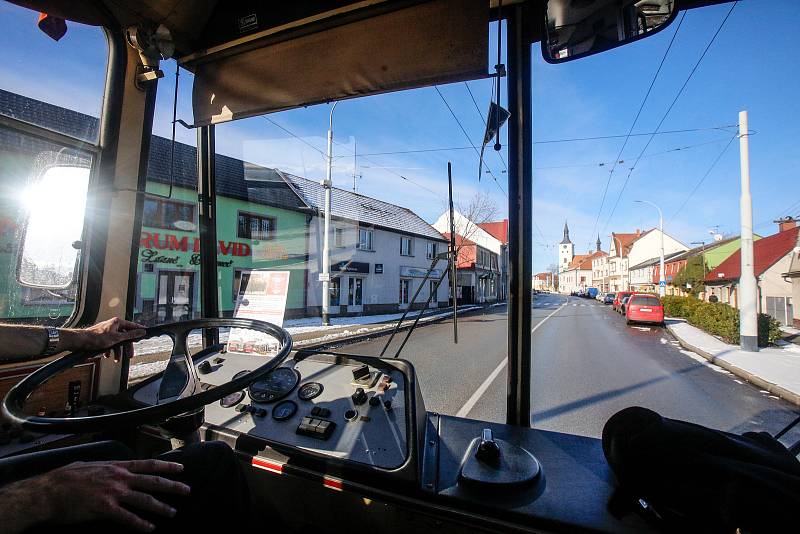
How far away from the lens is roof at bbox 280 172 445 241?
220 cm

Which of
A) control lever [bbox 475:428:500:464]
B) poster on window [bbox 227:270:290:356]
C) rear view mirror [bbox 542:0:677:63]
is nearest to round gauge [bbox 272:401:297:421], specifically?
poster on window [bbox 227:270:290:356]

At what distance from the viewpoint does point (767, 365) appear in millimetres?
1815

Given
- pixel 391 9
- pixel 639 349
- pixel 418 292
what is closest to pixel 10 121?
pixel 391 9

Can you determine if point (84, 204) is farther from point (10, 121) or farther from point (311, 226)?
point (311, 226)

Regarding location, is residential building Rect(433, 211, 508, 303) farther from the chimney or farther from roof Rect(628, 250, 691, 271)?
roof Rect(628, 250, 691, 271)

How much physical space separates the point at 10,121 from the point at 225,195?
1.01 meters

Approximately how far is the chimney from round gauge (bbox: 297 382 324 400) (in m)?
1.93

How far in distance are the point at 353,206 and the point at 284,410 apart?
1.27 metres

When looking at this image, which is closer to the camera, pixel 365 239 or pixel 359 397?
pixel 359 397

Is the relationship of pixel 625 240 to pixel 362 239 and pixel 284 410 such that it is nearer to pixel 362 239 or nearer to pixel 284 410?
pixel 362 239

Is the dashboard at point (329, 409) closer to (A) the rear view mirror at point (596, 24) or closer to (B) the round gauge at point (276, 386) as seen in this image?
(B) the round gauge at point (276, 386)

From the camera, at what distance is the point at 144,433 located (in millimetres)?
1717

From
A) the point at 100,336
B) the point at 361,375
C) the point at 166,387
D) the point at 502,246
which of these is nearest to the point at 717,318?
the point at 502,246

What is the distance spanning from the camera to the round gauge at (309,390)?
152cm
